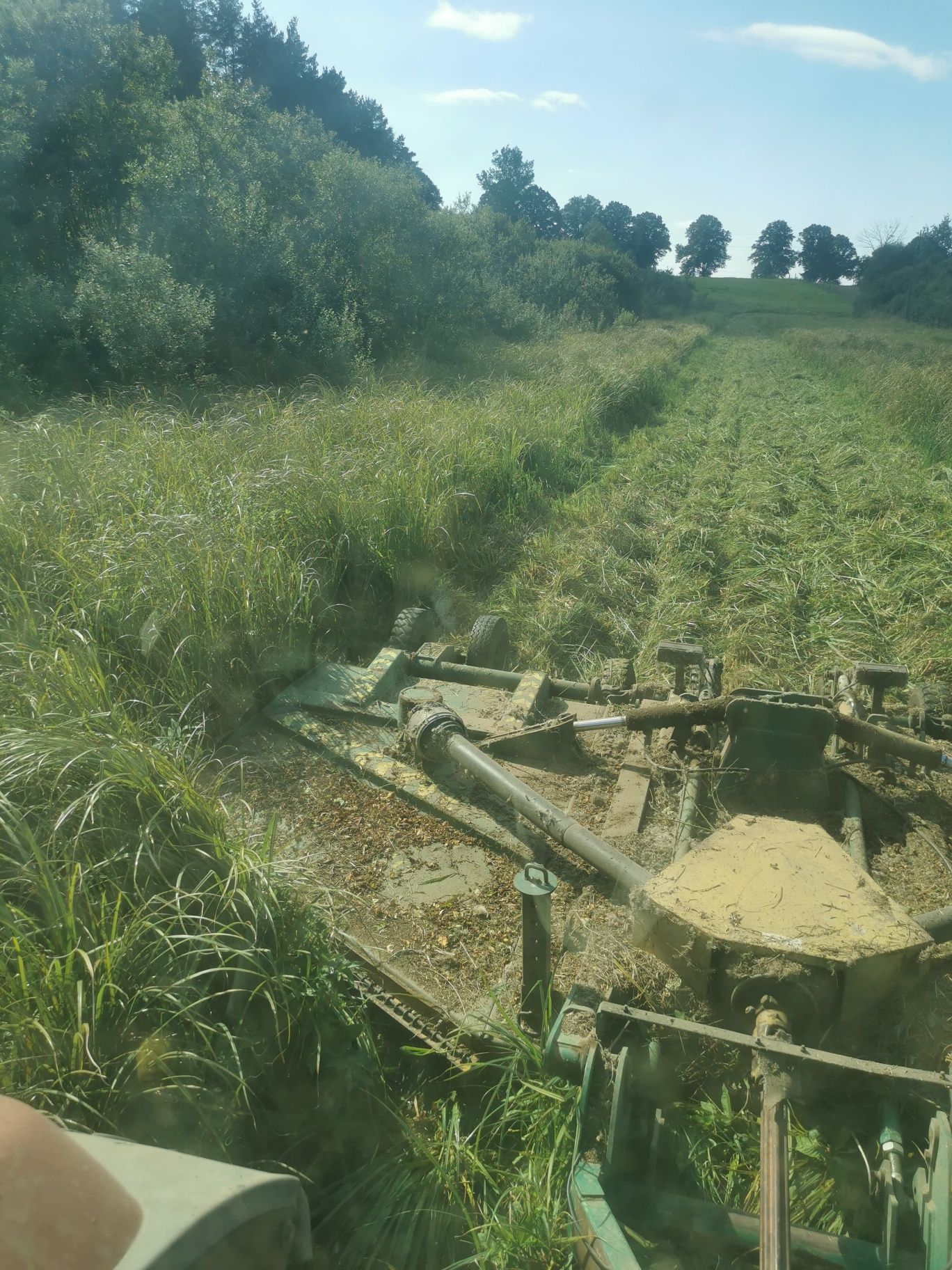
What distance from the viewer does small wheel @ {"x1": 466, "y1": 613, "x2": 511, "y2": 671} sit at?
573 centimetres

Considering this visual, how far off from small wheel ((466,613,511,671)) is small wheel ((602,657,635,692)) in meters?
0.70

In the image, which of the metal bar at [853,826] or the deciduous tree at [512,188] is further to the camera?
the deciduous tree at [512,188]

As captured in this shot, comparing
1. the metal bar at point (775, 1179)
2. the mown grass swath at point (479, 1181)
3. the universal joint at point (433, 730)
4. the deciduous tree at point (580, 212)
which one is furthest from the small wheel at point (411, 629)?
the deciduous tree at point (580, 212)

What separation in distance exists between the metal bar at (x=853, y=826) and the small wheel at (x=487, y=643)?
2.23 m

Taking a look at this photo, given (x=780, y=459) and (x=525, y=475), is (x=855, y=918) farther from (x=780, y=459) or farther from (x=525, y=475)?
(x=780, y=459)

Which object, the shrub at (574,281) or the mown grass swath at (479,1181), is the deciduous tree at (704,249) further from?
the mown grass swath at (479,1181)

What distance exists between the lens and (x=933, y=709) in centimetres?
452

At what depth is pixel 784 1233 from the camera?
184cm

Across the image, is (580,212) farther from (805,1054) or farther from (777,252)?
(805,1054)

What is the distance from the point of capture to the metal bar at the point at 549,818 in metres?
3.37

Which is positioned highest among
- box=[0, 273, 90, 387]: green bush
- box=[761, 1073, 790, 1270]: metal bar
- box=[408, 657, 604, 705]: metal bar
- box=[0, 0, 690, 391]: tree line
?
box=[0, 0, 690, 391]: tree line

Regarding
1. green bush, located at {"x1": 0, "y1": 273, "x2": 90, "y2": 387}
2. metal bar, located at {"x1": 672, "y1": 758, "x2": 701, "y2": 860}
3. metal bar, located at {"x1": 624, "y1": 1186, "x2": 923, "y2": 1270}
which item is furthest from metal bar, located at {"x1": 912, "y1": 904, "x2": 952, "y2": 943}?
green bush, located at {"x1": 0, "y1": 273, "x2": 90, "y2": 387}

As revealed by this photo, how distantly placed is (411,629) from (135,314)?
28.6 feet

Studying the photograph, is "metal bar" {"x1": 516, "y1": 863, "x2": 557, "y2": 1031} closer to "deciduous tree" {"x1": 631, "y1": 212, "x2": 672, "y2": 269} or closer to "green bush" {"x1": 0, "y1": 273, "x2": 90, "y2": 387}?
"green bush" {"x1": 0, "y1": 273, "x2": 90, "y2": 387}
